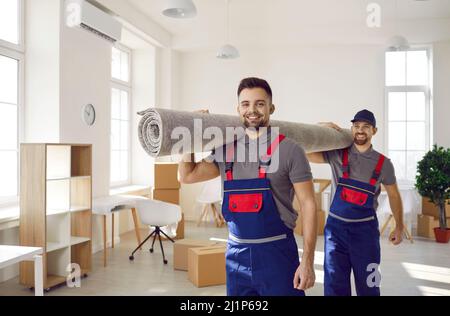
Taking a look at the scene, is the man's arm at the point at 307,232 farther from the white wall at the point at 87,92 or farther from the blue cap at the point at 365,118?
the white wall at the point at 87,92

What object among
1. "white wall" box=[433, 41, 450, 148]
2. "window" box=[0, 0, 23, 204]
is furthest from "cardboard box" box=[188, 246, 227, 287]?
"white wall" box=[433, 41, 450, 148]

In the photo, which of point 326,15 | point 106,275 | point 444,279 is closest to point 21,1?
point 106,275

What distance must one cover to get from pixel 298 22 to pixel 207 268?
487cm

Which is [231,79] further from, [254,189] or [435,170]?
[254,189]

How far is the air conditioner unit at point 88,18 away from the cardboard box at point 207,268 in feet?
9.66

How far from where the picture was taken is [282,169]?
6.26 feet

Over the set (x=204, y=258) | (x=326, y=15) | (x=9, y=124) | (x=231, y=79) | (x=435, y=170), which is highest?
(x=326, y=15)

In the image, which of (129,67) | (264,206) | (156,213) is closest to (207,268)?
(156,213)

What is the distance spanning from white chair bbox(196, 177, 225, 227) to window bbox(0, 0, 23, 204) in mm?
3419

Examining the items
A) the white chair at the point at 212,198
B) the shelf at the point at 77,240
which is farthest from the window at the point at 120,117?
the shelf at the point at 77,240

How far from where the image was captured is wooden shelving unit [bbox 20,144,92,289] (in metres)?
3.96

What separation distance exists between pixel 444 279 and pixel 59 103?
15.4 ft

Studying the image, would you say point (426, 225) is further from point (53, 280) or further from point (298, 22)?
point (53, 280)

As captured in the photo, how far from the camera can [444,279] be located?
4.45m
